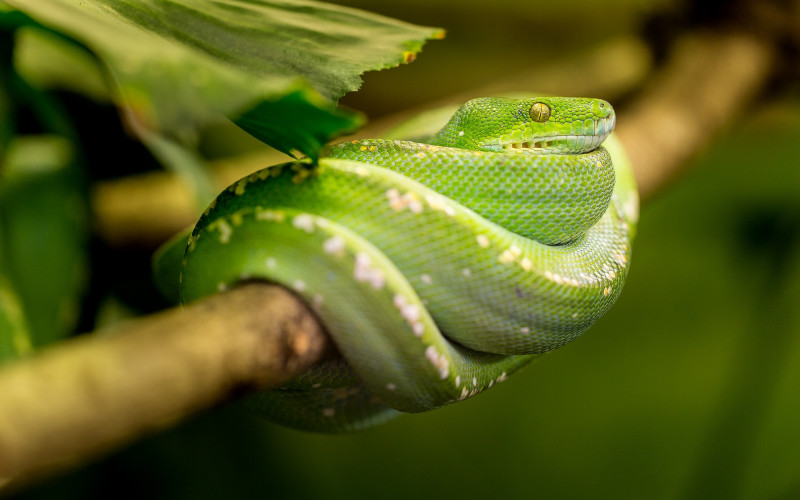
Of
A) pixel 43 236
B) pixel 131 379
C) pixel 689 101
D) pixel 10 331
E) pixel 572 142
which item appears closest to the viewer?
pixel 131 379

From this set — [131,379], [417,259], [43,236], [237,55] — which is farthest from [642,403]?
[131,379]

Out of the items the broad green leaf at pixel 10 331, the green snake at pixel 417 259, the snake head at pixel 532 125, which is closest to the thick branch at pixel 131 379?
the green snake at pixel 417 259

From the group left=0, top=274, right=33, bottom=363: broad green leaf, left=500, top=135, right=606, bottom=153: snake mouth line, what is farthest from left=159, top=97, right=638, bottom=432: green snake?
left=0, top=274, right=33, bottom=363: broad green leaf

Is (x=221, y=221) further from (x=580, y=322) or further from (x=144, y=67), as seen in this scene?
(x=580, y=322)

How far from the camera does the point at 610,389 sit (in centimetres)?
304

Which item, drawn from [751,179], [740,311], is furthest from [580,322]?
[751,179]

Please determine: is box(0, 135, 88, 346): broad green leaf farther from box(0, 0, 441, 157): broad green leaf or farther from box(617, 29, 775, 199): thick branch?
box(617, 29, 775, 199): thick branch

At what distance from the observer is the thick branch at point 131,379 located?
496 millimetres

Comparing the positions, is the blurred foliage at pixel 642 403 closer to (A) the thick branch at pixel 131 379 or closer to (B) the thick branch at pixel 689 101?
(B) the thick branch at pixel 689 101

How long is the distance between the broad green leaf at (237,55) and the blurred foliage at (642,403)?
1717mm

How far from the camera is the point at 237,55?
85 cm

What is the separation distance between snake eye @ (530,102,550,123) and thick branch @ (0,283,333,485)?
0.80 metres

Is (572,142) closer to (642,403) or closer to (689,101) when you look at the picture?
(689,101)

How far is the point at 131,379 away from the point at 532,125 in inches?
38.8
